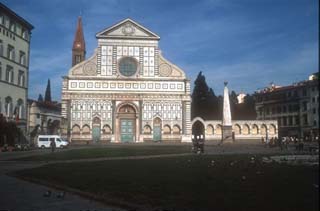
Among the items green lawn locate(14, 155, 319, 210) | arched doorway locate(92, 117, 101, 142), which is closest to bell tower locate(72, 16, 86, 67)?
arched doorway locate(92, 117, 101, 142)

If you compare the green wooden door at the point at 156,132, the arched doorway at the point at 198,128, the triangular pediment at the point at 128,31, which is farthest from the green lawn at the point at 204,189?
the arched doorway at the point at 198,128

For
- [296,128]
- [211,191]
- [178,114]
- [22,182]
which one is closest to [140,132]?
[178,114]

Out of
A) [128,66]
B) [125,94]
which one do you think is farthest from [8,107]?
[128,66]

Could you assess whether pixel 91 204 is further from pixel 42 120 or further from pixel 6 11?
pixel 42 120

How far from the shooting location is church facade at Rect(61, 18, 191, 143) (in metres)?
57.2

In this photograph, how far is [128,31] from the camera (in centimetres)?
5962

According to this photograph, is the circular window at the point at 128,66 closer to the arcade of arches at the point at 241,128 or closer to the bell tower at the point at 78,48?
the arcade of arches at the point at 241,128

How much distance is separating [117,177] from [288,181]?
539 centimetres

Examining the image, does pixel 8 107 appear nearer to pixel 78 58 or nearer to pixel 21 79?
pixel 21 79

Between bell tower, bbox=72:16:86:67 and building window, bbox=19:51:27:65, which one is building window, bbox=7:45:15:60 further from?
bell tower, bbox=72:16:86:67

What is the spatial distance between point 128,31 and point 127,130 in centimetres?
1531

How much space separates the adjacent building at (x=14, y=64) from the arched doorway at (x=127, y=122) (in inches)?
607

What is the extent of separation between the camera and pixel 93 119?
57312 millimetres

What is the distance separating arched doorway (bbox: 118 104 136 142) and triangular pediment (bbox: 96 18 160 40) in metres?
10.9
